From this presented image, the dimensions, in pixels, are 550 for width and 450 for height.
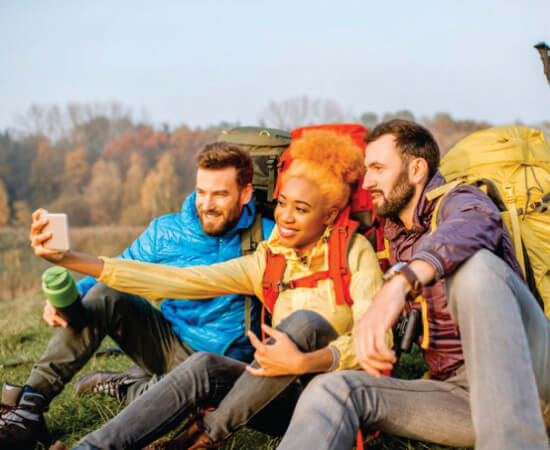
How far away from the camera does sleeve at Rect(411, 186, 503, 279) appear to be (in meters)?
2.39

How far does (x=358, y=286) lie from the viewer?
3.18 meters

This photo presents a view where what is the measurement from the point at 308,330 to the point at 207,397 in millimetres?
672

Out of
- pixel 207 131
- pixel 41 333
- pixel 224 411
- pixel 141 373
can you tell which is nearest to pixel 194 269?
pixel 224 411

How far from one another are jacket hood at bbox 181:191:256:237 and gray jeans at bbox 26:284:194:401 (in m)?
0.69

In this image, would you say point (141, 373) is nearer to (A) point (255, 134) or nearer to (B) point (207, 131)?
(A) point (255, 134)

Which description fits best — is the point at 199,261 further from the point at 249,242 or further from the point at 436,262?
the point at 436,262

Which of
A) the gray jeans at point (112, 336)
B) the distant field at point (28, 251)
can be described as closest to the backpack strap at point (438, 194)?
the gray jeans at point (112, 336)

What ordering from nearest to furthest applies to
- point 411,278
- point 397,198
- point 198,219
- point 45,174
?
point 411,278, point 397,198, point 198,219, point 45,174

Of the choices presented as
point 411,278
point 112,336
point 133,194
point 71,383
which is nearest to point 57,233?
point 112,336

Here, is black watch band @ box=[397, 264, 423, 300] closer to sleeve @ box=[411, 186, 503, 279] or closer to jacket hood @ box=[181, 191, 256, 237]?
sleeve @ box=[411, 186, 503, 279]

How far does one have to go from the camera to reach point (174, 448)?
281cm

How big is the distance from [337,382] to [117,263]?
1599 mm

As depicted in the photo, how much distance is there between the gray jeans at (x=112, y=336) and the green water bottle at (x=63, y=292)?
4.7 inches

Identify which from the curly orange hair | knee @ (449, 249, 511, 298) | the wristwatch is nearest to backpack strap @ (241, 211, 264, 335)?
the curly orange hair
